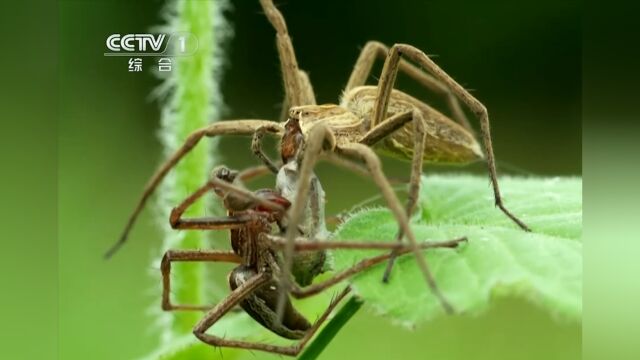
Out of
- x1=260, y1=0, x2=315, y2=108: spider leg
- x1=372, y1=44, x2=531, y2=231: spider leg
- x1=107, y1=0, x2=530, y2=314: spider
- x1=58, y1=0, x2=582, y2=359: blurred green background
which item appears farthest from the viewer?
x1=58, y1=0, x2=582, y2=359: blurred green background

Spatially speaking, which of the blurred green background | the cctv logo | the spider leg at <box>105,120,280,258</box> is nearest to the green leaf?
the spider leg at <box>105,120,280,258</box>

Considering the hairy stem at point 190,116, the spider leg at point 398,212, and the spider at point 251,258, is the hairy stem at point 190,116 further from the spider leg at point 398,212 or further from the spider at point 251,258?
the spider leg at point 398,212

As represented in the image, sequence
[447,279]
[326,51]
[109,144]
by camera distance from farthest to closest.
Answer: [326,51]
[109,144]
[447,279]

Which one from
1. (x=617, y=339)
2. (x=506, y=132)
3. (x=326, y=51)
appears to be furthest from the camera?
(x=326, y=51)

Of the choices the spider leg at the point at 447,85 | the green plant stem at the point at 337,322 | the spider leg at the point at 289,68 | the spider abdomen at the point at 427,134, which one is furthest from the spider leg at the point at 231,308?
the spider leg at the point at 289,68

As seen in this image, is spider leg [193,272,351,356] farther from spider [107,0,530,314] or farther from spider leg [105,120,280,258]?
spider leg [105,120,280,258]

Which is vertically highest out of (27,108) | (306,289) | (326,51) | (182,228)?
(326,51)

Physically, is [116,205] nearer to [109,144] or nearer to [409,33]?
[109,144]

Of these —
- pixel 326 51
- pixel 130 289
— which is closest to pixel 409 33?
pixel 326 51
